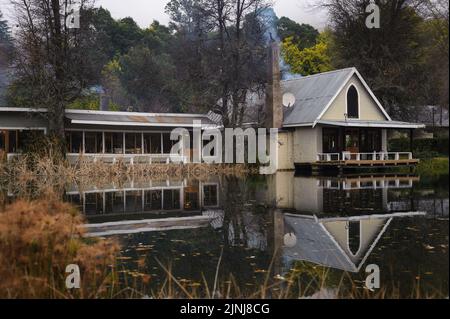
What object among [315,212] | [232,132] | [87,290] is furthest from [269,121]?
[87,290]

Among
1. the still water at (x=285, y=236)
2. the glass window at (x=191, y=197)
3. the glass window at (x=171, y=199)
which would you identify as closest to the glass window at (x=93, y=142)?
the glass window at (x=191, y=197)

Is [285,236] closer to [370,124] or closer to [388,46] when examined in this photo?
[370,124]

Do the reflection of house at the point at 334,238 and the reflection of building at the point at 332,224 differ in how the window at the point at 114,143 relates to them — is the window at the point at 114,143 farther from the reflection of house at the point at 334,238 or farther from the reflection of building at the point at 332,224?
the reflection of house at the point at 334,238

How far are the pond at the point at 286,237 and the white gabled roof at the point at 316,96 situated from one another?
15204 mm

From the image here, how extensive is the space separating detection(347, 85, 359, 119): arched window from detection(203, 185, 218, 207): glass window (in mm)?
15680

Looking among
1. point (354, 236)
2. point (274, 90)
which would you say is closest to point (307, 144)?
point (274, 90)

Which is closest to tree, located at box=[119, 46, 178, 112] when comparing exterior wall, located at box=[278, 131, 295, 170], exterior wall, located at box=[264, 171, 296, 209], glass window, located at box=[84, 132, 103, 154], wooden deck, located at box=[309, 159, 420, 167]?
glass window, located at box=[84, 132, 103, 154]

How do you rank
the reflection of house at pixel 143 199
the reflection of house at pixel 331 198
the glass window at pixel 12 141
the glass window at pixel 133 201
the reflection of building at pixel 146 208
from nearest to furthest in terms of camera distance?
the reflection of building at pixel 146 208 → the reflection of house at pixel 331 198 → the reflection of house at pixel 143 199 → the glass window at pixel 133 201 → the glass window at pixel 12 141

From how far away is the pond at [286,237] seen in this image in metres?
Result: 6.59

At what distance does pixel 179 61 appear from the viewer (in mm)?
35094

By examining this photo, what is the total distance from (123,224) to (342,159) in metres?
21.2

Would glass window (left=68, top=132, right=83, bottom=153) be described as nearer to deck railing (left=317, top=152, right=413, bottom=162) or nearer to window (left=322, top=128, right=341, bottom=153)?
deck railing (left=317, top=152, right=413, bottom=162)
